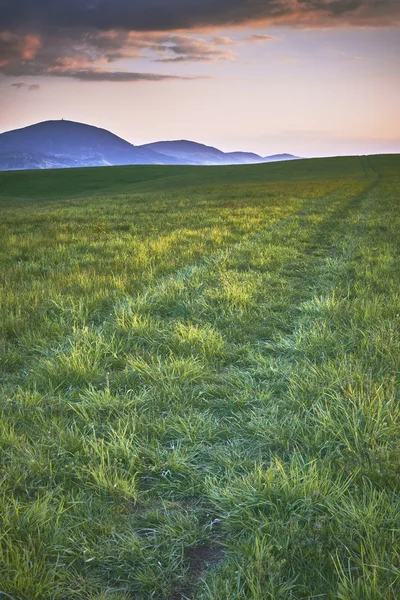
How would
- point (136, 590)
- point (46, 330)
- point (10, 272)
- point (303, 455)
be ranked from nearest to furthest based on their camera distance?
point (136, 590)
point (303, 455)
point (46, 330)
point (10, 272)

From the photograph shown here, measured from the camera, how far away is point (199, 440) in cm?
334

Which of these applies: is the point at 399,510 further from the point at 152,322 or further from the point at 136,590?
the point at 152,322

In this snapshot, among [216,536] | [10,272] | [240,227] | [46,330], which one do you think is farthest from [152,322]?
[240,227]

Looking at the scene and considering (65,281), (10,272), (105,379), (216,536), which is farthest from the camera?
(10,272)

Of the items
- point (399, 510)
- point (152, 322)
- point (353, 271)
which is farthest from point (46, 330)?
point (353, 271)

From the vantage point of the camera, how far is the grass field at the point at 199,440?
2.15 metres

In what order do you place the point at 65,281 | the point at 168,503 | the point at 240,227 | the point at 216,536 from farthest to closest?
the point at 240,227 < the point at 65,281 < the point at 168,503 < the point at 216,536

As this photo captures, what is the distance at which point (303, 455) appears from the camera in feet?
10.2

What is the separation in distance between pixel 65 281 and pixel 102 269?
131cm

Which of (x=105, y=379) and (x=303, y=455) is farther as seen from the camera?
(x=105, y=379)

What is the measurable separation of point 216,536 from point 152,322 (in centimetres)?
360

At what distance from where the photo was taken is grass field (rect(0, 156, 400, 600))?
84.7 inches

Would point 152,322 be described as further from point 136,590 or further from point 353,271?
point 353,271

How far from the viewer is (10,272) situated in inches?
347
